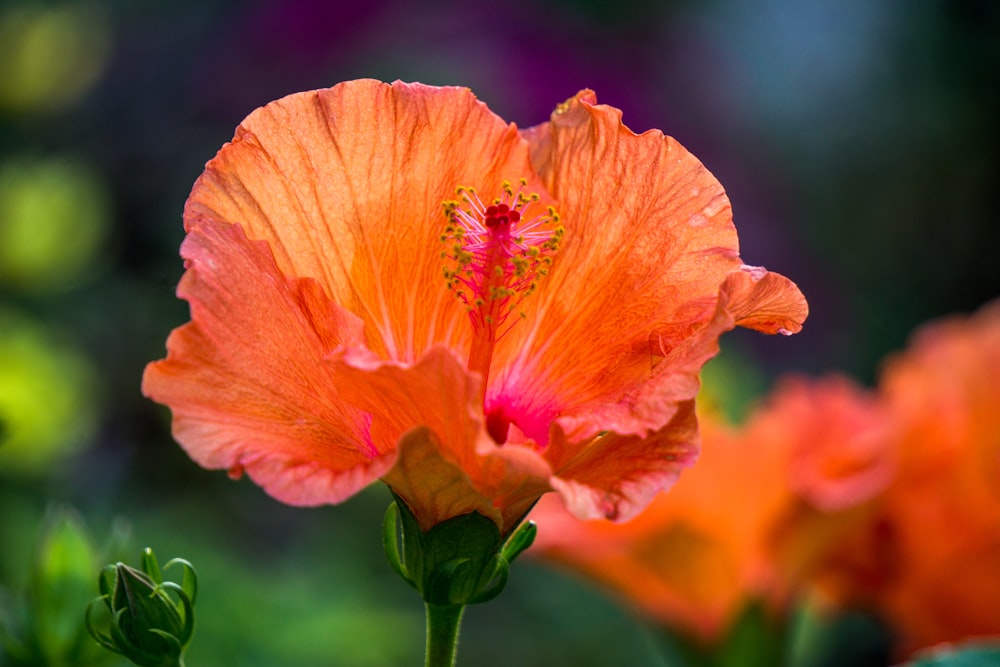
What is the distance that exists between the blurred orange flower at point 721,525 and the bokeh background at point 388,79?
0.65m

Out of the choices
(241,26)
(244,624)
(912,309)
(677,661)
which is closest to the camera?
(677,661)

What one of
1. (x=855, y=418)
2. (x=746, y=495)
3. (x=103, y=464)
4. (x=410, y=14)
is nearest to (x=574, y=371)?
(x=746, y=495)

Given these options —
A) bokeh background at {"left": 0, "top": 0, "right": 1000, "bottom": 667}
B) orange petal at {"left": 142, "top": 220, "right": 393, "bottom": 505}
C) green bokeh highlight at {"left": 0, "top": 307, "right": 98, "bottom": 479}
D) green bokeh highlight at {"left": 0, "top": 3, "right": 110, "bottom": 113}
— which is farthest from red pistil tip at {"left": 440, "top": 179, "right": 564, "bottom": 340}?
green bokeh highlight at {"left": 0, "top": 3, "right": 110, "bottom": 113}

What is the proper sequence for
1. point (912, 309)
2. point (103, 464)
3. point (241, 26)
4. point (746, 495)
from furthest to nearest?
point (912, 309), point (241, 26), point (103, 464), point (746, 495)

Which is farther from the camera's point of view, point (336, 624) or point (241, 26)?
point (241, 26)

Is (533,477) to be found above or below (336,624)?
above

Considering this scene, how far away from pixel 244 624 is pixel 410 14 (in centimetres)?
215

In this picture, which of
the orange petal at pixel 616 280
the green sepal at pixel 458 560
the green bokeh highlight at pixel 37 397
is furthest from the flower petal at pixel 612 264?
the green bokeh highlight at pixel 37 397

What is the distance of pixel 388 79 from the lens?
3180mm

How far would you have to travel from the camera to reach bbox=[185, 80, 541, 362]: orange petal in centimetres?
89

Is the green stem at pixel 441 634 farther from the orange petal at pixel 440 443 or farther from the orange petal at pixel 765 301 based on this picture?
the orange petal at pixel 765 301

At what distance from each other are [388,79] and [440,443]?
2.53m

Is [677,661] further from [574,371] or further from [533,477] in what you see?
[533,477]

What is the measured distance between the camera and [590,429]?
32.4 inches
